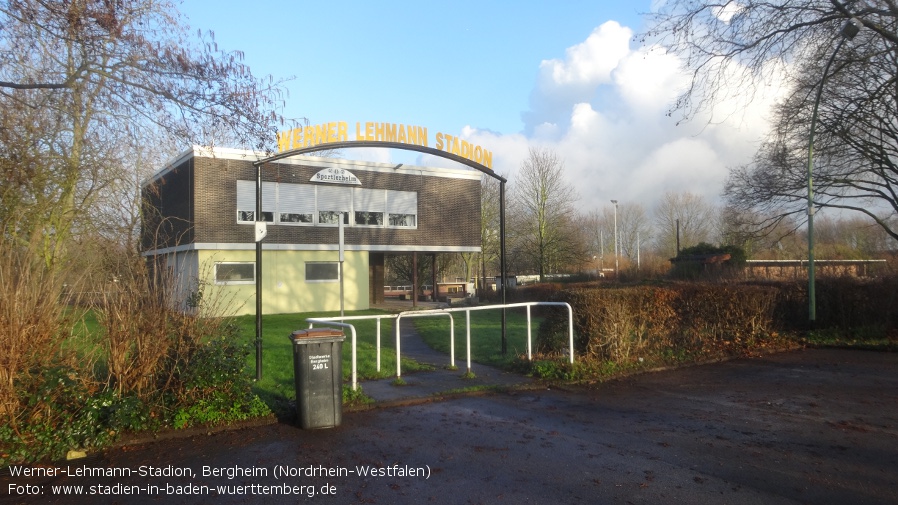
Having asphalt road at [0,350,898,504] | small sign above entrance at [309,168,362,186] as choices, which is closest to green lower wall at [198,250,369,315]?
small sign above entrance at [309,168,362,186]

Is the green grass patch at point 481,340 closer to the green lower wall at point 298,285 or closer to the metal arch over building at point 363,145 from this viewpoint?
the metal arch over building at point 363,145

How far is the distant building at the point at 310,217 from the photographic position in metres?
27.1

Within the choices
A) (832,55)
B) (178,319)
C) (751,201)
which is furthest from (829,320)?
(178,319)

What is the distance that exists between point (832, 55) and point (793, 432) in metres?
9.55

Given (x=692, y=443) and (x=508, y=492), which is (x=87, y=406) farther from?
(x=692, y=443)

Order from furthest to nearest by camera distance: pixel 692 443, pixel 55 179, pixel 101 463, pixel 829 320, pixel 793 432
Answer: pixel 829 320 → pixel 55 179 → pixel 793 432 → pixel 692 443 → pixel 101 463

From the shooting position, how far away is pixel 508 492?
17.5ft

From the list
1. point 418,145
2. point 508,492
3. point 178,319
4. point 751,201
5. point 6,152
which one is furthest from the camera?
point 751,201

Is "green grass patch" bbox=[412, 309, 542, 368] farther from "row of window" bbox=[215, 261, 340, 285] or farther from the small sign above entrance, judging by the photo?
the small sign above entrance

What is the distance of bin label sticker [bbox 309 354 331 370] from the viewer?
7652mm

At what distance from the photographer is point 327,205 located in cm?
2986

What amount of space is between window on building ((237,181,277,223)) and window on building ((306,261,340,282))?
Result: 10.5ft

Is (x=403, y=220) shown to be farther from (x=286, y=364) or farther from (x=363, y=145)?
(x=363, y=145)

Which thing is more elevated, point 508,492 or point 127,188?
point 127,188
